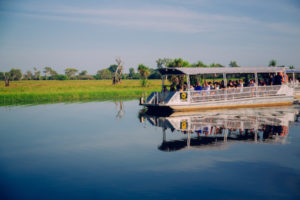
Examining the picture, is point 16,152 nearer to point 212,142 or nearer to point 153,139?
point 153,139

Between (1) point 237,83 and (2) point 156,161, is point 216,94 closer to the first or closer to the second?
(1) point 237,83

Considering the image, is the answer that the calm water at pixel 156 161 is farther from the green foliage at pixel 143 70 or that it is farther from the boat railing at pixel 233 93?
the green foliage at pixel 143 70

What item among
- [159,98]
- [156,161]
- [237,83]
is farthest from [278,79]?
[156,161]

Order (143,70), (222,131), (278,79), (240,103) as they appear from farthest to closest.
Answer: (143,70) → (278,79) → (240,103) → (222,131)

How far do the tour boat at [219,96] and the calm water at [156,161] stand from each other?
5291 millimetres

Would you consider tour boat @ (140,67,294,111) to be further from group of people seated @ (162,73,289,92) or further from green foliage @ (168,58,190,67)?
green foliage @ (168,58,190,67)

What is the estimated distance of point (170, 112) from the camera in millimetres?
24484

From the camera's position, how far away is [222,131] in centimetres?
1535

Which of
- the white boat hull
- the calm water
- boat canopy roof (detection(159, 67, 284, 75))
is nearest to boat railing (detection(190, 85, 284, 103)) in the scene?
the white boat hull

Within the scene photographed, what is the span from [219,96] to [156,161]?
15.6m

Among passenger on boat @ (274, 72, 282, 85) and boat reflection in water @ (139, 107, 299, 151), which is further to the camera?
passenger on boat @ (274, 72, 282, 85)

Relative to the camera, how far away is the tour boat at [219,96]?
23.8m

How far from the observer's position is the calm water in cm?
823

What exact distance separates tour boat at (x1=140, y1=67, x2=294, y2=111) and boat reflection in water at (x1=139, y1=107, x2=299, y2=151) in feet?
11.4
